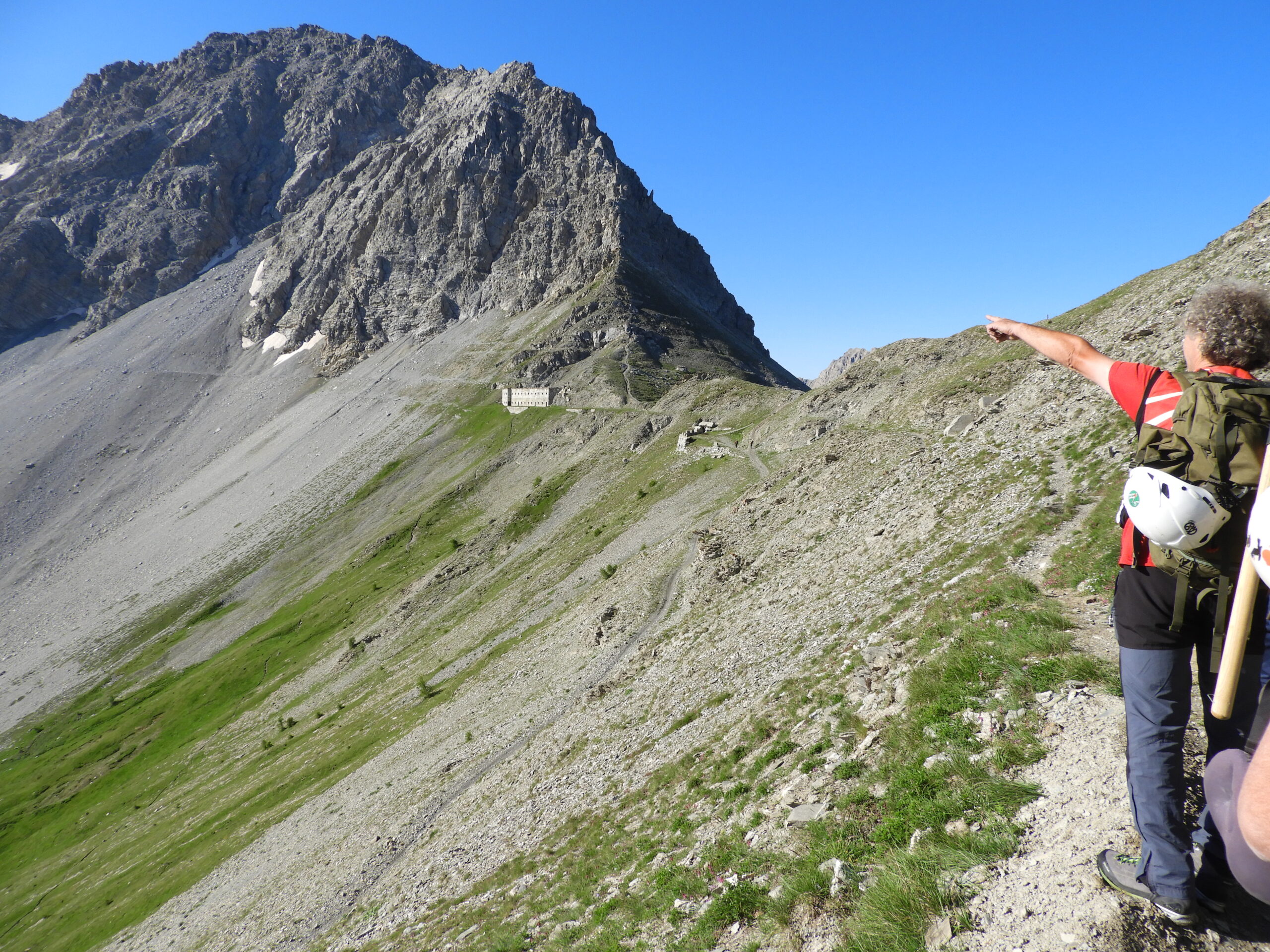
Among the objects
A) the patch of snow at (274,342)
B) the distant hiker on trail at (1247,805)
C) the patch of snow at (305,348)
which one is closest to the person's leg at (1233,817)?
the distant hiker on trail at (1247,805)

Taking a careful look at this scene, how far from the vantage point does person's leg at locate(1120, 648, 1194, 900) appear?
4766 millimetres

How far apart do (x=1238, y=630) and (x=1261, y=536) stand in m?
1.00

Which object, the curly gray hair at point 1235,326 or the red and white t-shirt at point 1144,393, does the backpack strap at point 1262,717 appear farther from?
the curly gray hair at point 1235,326

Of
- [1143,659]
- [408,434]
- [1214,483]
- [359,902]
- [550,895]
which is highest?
[408,434]

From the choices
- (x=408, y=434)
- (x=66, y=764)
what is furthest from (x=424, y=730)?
(x=408, y=434)

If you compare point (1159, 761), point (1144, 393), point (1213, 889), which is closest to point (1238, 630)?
point (1159, 761)

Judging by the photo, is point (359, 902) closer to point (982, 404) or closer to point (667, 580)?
point (667, 580)

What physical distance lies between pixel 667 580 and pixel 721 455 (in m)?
24.8

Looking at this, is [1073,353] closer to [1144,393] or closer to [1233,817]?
[1144,393]

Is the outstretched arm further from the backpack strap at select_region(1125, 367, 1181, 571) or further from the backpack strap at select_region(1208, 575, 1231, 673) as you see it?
the backpack strap at select_region(1208, 575, 1231, 673)

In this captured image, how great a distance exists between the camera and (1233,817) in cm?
329

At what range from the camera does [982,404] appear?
33.0 m

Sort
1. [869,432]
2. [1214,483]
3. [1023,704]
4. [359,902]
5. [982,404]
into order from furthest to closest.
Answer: [869,432] → [982,404] → [359,902] → [1023,704] → [1214,483]

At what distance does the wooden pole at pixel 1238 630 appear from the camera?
3.09 metres
